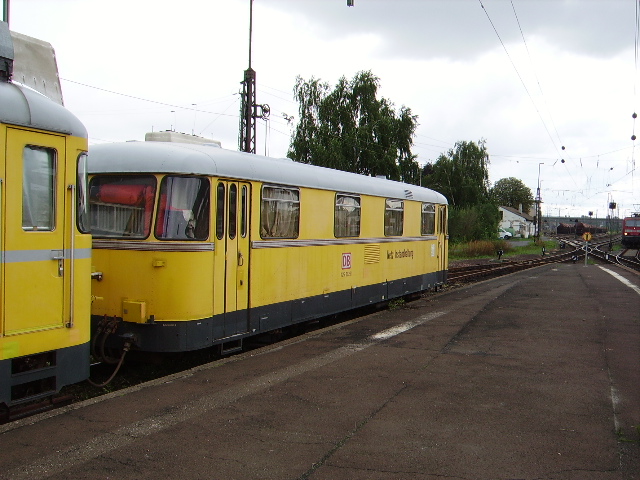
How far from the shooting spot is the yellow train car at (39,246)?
5141mm

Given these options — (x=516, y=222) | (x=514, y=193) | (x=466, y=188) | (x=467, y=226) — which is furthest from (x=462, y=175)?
(x=514, y=193)

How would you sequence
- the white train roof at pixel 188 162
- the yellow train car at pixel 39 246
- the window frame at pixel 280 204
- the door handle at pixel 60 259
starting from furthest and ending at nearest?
the window frame at pixel 280 204 < the white train roof at pixel 188 162 < the door handle at pixel 60 259 < the yellow train car at pixel 39 246

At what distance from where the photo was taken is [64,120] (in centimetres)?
568

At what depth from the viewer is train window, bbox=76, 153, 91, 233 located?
583 cm

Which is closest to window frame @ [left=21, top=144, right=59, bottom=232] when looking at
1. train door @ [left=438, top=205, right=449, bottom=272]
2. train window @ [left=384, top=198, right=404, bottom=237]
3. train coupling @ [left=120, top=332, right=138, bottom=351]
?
train coupling @ [left=120, top=332, right=138, bottom=351]

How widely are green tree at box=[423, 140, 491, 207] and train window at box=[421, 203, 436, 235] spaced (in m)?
45.5

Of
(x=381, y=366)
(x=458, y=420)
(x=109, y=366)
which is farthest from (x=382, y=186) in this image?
(x=458, y=420)

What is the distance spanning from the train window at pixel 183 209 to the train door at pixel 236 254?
0.30 metres

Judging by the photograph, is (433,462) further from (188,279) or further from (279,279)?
(279,279)

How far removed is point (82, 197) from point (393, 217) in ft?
28.7

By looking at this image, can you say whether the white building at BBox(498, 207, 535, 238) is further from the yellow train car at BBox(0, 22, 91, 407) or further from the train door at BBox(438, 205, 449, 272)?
the yellow train car at BBox(0, 22, 91, 407)

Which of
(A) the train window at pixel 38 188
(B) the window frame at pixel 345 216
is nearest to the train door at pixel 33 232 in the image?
(A) the train window at pixel 38 188

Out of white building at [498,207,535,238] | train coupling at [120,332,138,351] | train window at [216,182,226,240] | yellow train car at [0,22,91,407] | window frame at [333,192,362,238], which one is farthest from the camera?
white building at [498,207,535,238]

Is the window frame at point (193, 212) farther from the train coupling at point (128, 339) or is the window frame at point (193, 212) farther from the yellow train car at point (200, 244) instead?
the train coupling at point (128, 339)
